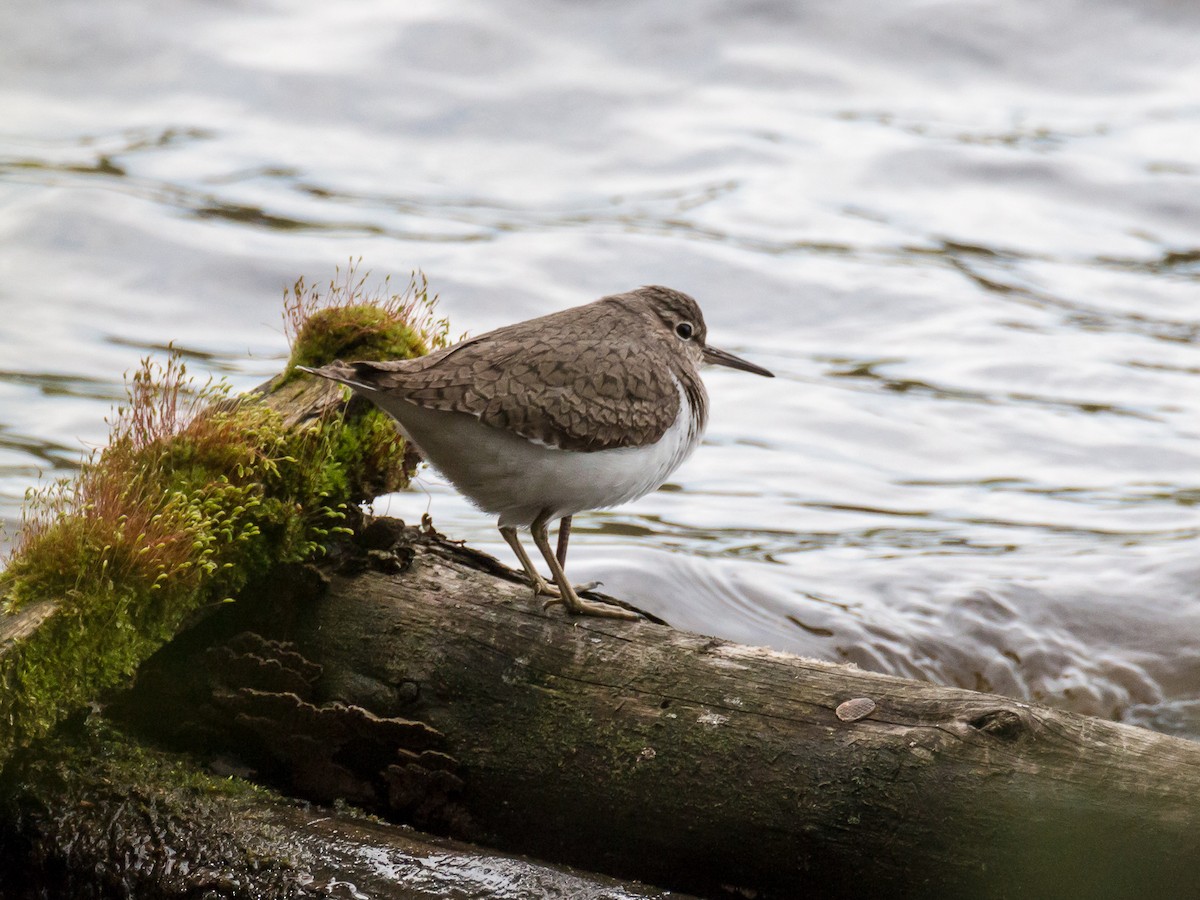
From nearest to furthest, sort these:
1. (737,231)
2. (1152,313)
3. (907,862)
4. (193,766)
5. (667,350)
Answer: (907,862)
(193,766)
(667,350)
(1152,313)
(737,231)

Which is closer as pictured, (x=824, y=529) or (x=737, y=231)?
(x=824, y=529)

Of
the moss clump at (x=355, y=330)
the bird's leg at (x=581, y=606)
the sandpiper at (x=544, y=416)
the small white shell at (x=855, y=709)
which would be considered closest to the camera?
the small white shell at (x=855, y=709)

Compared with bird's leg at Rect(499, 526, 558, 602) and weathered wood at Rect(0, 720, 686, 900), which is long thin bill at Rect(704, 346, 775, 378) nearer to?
bird's leg at Rect(499, 526, 558, 602)

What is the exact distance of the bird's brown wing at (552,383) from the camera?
15.6 feet

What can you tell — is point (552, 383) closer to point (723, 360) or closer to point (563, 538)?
point (563, 538)

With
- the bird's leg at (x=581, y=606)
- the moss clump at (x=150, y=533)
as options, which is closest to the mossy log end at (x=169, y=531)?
the moss clump at (x=150, y=533)

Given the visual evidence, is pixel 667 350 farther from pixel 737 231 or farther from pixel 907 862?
pixel 737 231

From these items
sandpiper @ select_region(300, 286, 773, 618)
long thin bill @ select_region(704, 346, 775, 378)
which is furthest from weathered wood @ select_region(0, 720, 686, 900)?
long thin bill @ select_region(704, 346, 775, 378)

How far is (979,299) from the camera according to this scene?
14641mm

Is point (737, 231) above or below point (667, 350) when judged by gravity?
above

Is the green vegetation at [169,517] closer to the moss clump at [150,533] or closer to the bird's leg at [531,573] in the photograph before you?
the moss clump at [150,533]

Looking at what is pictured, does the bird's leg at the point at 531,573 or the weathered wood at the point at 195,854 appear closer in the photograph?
the weathered wood at the point at 195,854

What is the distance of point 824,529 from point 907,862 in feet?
Answer: 21.6

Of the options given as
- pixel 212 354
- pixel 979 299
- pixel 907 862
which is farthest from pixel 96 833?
pixel 979 299
